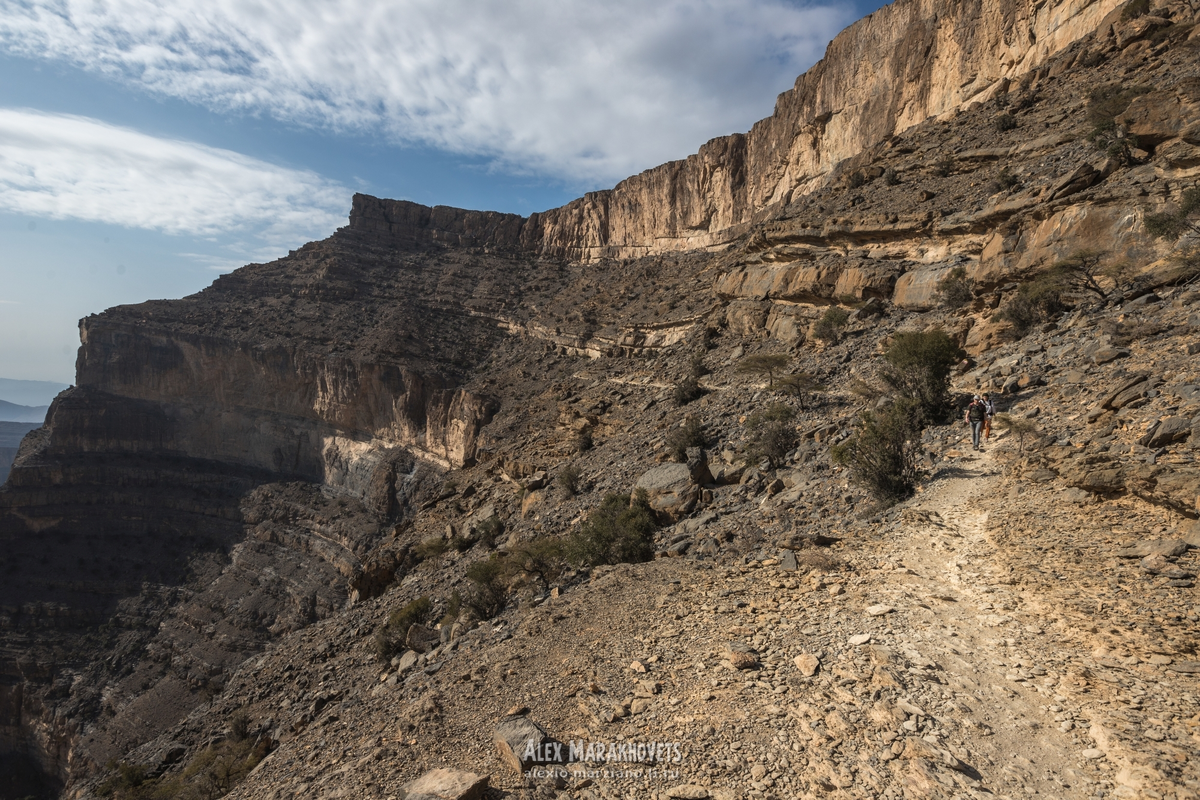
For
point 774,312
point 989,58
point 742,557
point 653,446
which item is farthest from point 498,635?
point 989,58

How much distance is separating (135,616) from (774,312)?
38681 millimetres

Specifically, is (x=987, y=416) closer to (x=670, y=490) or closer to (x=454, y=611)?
(x=670, y=490)

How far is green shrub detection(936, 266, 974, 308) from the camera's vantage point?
1641 centimetres

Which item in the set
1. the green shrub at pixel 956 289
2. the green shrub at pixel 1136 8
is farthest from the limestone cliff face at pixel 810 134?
the green shrub at pixel 956 289

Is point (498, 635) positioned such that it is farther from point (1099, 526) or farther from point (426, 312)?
point (426, 312)

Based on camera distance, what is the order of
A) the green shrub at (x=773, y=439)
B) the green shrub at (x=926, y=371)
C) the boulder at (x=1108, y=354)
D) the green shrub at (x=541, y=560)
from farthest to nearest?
the green shrub at (x=773, y=439) < the green shrub at (x=541, y=560) < the green shrub at (x=926, y=371) < the boulder at (x=1108, y=354)

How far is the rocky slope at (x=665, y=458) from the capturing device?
17.2 ft

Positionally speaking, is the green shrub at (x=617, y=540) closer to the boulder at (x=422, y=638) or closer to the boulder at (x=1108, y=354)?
the boulder at (x=422, y=638)

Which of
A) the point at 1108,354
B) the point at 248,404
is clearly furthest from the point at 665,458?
the point at 248,404

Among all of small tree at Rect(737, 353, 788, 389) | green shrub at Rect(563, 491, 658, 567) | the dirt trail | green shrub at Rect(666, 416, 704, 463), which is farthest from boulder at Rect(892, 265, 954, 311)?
green shrub at Rect(563, 491, 658, 567)

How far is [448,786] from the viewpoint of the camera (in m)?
4.76

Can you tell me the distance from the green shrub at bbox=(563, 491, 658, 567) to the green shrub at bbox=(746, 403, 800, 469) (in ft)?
9.36

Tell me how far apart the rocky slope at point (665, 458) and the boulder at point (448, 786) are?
0.96ft

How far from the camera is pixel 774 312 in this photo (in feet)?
78.8
